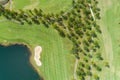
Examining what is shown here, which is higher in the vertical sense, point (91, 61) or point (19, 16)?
point (19, 16)

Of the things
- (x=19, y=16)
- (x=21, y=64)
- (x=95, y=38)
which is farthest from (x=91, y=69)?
(x=19, y=16)

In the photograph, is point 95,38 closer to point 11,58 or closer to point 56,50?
point 56,50

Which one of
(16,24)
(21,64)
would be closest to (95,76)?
(21,64)

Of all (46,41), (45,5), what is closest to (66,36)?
(46,41)

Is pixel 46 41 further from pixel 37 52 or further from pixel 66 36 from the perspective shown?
pixel 66 36

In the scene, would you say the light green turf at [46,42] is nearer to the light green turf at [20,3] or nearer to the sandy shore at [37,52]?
the sandy shore at [37,52]

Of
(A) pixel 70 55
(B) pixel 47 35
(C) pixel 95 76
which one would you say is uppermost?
(B) pixel 47 35
